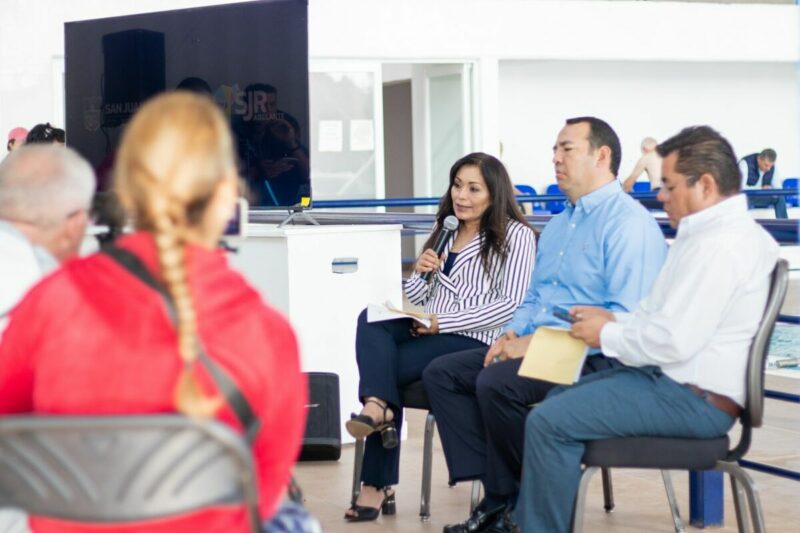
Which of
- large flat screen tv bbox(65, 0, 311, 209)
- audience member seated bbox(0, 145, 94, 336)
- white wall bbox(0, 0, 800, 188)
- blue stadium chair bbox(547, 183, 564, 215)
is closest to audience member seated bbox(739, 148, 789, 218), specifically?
white wall bbox(0, 0, 800, 188)

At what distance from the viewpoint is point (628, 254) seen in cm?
364

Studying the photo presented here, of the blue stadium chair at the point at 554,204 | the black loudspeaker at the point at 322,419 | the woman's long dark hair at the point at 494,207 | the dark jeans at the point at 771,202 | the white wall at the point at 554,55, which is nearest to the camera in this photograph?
the woman's long dark hair at the point at 494,207

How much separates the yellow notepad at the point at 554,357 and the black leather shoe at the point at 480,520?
2.17ft

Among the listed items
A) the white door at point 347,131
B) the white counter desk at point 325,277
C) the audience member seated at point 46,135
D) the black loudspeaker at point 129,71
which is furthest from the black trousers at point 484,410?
the white door at point 347,131

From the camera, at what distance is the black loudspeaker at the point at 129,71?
5.57 m

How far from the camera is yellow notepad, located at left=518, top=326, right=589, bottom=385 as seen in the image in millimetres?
3285

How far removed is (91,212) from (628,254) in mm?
1784

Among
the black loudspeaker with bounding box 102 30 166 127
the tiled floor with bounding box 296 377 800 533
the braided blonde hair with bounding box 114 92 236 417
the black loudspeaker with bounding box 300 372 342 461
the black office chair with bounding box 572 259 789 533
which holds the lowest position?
the tiled floor with bounding box 296 377 800 533

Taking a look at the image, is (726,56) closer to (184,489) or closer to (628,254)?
(628,254)

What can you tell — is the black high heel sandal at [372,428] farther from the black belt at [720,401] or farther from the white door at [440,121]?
the white door at [440,121]

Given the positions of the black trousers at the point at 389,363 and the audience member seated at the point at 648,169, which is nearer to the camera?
the black trousers at the point at 389,363

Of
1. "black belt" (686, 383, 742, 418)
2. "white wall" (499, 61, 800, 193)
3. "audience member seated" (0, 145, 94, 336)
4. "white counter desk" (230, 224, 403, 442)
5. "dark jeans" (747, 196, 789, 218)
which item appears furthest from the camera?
"white wall" (499, 61, 800, 193)

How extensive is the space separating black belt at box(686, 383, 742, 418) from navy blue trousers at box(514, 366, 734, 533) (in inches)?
0.6

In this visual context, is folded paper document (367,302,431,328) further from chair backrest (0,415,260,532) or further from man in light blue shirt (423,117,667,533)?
chair backrest (0,415,260,532)
